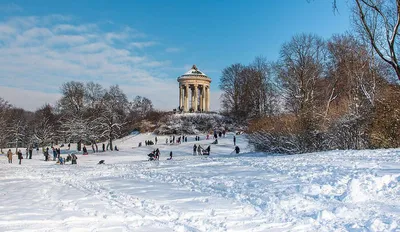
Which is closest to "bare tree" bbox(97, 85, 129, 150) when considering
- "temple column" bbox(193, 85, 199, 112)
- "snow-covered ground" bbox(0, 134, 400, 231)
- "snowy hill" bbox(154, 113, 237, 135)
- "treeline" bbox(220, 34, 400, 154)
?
"snowy hill" bbox(154, 113, 237, 135)

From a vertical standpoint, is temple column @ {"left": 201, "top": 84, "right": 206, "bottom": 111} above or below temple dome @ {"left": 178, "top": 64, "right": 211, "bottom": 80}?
below

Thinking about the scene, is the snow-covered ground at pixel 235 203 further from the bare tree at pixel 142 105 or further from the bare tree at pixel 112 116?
the bare tree at pixel 142 105

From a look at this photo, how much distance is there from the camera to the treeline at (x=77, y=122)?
42.6 metres

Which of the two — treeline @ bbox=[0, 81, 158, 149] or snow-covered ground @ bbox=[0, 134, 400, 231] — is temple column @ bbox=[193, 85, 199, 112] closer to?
treeline @ bbox=[0, 81, 158, 149]

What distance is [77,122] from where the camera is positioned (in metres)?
43.1

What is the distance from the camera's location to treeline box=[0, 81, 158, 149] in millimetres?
42625

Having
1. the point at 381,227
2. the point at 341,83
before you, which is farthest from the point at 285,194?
the point at 341,83

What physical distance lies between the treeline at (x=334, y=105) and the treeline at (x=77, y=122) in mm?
23287

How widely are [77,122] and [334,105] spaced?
1288 inches

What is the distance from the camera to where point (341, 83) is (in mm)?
27078

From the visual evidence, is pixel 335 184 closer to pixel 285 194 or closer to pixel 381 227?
pixel 285 194

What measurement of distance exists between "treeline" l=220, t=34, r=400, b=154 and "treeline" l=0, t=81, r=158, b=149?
76.4 feet

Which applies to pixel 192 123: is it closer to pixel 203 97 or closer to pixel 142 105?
pixel 203 97

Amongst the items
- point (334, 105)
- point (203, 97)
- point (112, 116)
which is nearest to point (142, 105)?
point (203, 97)
